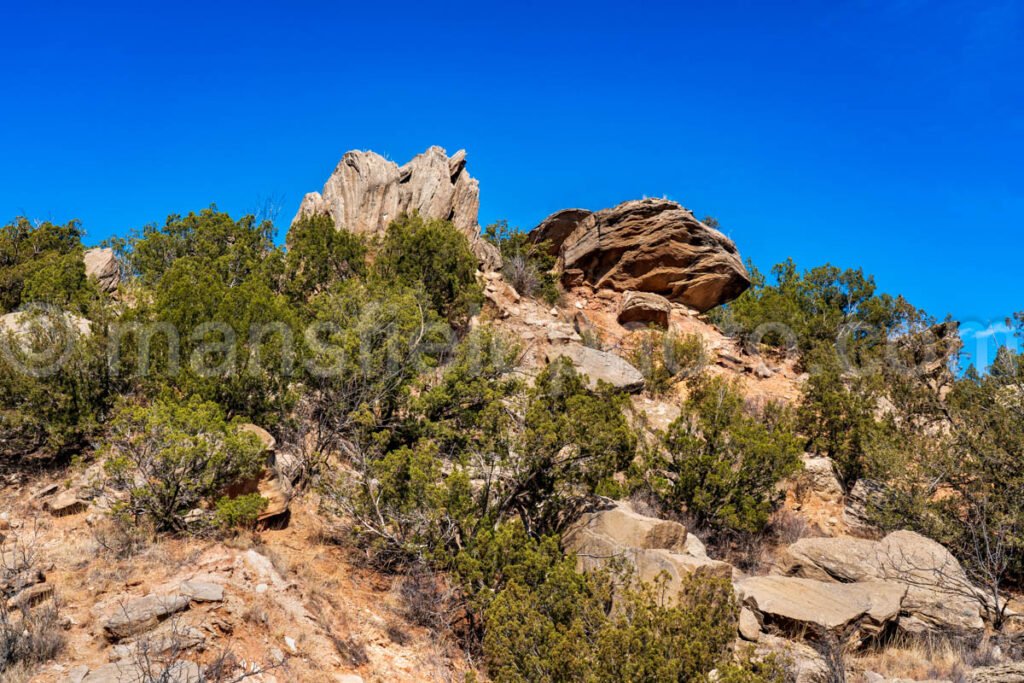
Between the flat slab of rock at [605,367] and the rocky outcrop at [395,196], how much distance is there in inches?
343

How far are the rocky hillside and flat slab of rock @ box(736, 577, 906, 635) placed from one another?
0.03 metres

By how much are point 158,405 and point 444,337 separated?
6564 mm

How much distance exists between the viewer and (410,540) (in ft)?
29.6

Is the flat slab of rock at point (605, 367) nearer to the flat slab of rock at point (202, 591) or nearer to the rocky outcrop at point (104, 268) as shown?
the flat slab of rock at point (202, 591)

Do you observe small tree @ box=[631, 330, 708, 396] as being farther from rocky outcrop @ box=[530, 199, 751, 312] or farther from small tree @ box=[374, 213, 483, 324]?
rocky outcrop @ box=[530, 199, 751, 312]

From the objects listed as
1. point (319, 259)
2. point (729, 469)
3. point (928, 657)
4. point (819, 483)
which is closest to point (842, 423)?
point (819, 483)

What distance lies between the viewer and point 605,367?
17938 millimetres

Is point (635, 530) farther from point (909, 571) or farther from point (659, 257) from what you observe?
point (659, 257)

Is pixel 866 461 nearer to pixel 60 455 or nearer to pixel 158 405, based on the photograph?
pixel 158 405

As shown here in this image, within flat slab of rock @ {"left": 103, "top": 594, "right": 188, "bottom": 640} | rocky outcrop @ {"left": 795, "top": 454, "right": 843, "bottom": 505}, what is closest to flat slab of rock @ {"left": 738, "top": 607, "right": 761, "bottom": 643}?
flat slab of rock @ {"left": 103, "top": 594, "right": 188, "bottom": 640}

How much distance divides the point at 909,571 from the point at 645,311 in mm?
15103

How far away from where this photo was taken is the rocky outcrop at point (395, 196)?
26.5 m

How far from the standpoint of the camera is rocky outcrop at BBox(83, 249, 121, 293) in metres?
20.7

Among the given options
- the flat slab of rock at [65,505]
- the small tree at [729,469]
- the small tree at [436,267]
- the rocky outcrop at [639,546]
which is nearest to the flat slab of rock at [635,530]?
the rocky outcrop at [639,546]
